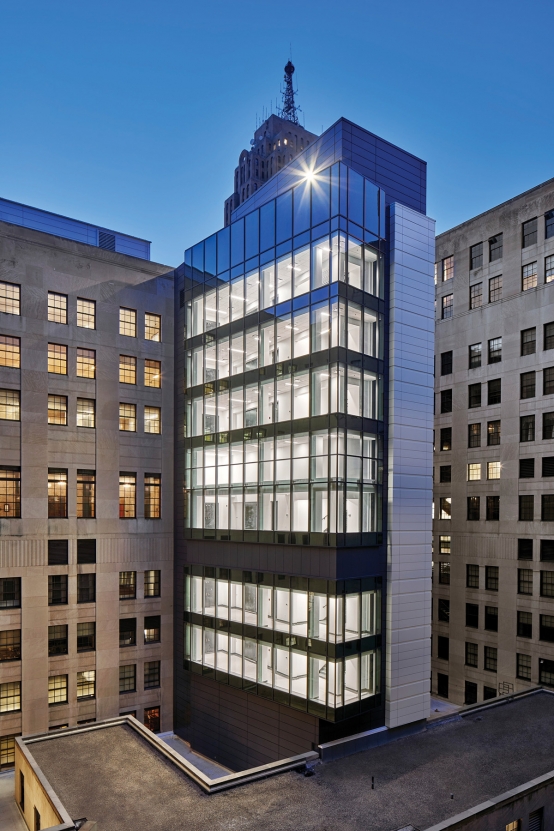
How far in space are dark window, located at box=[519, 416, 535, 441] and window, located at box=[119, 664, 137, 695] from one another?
101 feet

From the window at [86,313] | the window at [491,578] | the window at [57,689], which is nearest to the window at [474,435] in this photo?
the window at [491,578]

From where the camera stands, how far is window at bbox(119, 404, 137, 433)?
124ft

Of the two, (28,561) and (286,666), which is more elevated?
(28,561)

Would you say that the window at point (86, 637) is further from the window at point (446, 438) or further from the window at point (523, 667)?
the window at point (446, 438)

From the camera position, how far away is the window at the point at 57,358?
35344 mm

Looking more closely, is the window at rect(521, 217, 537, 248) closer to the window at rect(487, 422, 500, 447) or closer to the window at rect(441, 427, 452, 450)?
the window at rect(487, 422, 500, 447)

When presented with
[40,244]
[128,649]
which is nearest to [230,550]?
[128,649]

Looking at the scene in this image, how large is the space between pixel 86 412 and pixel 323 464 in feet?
52.1

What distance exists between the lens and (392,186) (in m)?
31.8

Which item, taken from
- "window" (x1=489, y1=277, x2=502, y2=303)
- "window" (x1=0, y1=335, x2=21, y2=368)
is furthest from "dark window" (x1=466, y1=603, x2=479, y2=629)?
"window" (x1=0, y1=335, x2=21, y2=368)

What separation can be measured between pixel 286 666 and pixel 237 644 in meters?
4.23

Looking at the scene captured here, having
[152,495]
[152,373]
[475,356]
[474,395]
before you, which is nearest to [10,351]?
[152,373]

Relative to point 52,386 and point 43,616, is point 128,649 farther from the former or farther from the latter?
point 52,386

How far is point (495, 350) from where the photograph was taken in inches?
1833
